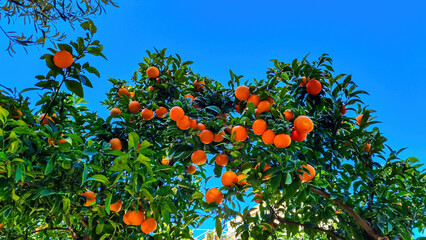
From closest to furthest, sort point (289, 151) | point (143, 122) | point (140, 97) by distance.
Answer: point (289, 151)
point (143, 122)
point (140, 97)

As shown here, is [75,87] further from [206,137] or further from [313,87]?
[313,87]

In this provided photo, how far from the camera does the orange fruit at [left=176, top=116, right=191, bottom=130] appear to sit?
1.75m

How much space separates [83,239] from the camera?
2.19 meters

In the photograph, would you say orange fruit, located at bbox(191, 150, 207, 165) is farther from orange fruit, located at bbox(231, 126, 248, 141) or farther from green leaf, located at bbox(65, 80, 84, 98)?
green leaf, located at bbox(65, 80, 84, 98)

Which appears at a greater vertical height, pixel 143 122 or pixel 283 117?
pixel 143 122

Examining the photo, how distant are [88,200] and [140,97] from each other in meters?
1.07

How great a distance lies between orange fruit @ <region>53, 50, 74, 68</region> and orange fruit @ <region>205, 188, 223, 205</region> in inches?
39.6

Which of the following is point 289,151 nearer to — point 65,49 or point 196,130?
point 196,130

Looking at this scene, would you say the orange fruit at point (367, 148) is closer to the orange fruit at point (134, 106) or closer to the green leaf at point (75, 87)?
the orange fruit at point (134, 106)

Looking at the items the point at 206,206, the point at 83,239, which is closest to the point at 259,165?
the point at 206,206

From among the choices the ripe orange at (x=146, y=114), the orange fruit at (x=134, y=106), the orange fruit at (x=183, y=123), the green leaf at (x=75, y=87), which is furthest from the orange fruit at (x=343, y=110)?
the green leaf at (x=75, y=87)

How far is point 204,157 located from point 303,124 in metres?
0.58

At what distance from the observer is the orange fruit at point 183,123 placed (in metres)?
1.75

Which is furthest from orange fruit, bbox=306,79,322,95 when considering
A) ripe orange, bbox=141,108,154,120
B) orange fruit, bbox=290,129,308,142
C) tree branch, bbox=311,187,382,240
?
ripe orange, bbox=141,108,154,120
